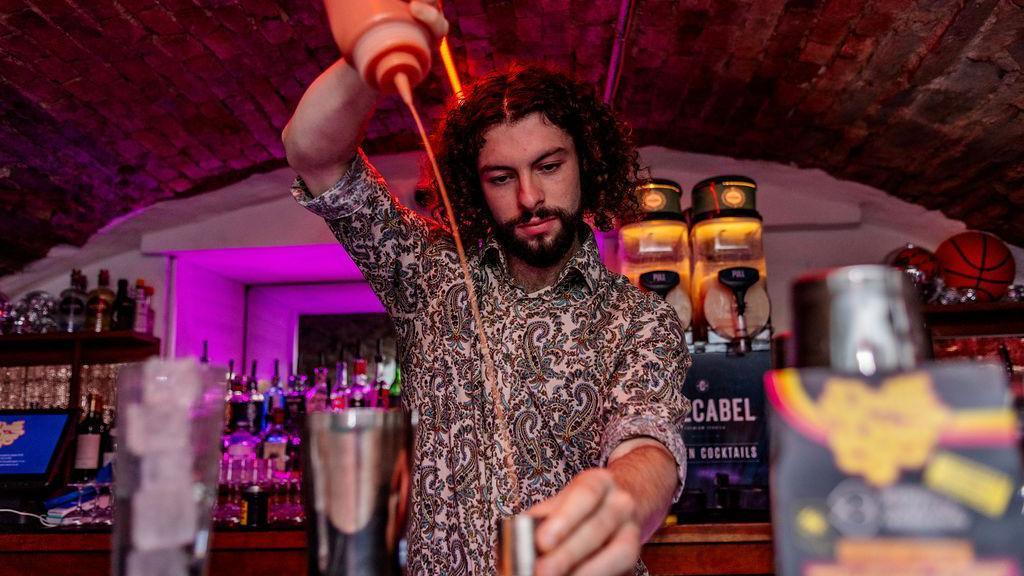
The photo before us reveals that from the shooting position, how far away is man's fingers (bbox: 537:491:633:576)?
53cm

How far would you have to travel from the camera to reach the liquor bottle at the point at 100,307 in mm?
4164

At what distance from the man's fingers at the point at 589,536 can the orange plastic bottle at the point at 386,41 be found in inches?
17.8

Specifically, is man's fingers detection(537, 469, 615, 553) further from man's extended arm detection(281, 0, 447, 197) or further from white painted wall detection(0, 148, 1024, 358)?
white painted wall detection(0, 148, 1024, 358)

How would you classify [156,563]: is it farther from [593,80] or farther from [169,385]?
[593,80]

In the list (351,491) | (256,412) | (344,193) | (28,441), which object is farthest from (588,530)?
(256,412)

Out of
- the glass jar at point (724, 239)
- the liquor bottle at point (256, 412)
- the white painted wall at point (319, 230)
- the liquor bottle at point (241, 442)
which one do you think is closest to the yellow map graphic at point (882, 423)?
the glass jar at point (724, 239)

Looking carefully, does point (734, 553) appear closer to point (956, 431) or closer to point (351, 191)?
point (351, 191)

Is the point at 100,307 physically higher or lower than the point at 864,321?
higher

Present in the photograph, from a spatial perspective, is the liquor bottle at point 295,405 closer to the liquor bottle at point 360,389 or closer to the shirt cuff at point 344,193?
the liquor bottle at point 360,389

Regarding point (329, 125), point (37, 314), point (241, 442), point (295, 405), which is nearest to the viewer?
point (329, 125)

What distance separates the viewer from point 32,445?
10.7ft

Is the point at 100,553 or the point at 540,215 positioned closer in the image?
the point at 540,215

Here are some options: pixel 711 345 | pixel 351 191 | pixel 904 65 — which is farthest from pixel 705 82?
pixel 351 191

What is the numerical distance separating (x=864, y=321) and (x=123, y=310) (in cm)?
435
